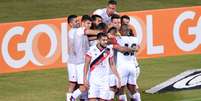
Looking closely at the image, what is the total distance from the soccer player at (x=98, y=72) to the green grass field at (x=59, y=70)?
8.61 feet

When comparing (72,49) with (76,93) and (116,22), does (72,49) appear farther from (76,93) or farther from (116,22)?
(116,22)

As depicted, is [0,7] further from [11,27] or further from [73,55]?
[73,55]

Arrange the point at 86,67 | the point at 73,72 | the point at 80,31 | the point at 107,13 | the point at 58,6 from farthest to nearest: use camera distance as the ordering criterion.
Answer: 1. the point at 58,6
2. the point at 107,13
3. the point at 73,72
4. the point at 80,31
5. the point at 86,67

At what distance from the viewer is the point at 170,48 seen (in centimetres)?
2158

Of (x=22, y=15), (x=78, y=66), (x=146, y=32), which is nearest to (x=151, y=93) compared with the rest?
(x=78, y=66)

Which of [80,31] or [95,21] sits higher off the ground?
[95,21]

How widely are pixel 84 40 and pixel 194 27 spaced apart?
6372 millimetres

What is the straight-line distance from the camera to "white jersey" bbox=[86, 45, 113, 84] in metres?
14.6

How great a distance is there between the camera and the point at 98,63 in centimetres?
1471

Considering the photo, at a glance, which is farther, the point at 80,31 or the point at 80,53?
the point at 80,53

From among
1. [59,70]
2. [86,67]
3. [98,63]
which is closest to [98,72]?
[98,63]

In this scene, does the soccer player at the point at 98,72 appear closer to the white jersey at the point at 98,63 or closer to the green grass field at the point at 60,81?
the white jersey at the point at 98,63

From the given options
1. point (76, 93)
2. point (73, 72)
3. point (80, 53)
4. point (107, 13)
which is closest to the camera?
point (76, 93)

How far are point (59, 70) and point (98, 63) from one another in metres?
5.81
